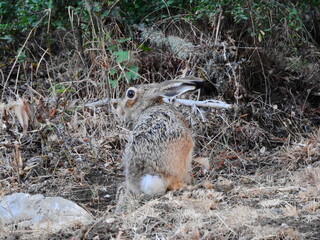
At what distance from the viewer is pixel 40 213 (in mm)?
4387

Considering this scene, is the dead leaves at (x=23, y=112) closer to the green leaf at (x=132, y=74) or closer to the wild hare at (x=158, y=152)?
the wild hare at (x=158, y=152)

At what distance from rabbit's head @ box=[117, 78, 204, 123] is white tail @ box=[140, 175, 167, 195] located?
3.02 ft

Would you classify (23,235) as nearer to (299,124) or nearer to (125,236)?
(125,236)

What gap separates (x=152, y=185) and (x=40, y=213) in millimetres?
913

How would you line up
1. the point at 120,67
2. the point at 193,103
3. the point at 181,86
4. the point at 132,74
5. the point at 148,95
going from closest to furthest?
the point at 181,86
the point at 148,95
the point at 193,103
the point at 120,67
the point at 132,74

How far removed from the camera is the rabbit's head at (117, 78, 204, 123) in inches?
207

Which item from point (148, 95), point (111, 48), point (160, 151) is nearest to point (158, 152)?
point (160, 151)

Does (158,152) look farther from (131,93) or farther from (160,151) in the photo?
(131,93)

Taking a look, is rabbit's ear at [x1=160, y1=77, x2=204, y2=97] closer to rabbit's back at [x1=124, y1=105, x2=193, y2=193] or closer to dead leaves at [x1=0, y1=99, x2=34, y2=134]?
rabbit's back at [x1=124, y1=105, x2=193, y2=193]

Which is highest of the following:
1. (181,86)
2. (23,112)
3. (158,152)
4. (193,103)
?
(181,86)

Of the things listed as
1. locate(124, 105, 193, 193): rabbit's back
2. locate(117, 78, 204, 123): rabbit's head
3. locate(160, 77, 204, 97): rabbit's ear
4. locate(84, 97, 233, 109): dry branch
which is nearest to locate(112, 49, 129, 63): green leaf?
locate(84, 97, 233, 109): dry branch

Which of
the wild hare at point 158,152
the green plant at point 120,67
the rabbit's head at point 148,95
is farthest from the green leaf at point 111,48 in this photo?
the wild hare at point 158,152

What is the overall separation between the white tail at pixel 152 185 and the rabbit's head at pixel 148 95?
92 centimetres

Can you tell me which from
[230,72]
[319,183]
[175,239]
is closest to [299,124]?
[230,72]
